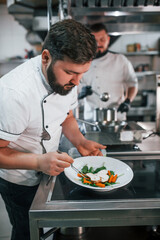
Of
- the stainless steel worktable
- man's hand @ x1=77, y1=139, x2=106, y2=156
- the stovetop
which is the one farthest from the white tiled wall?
the stainless steel worktable

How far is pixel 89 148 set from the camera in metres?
1.22

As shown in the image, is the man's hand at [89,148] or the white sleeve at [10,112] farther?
the man's hand at [89,148]

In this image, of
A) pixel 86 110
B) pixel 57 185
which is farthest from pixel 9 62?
pixel 57 185

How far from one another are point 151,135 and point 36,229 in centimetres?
117

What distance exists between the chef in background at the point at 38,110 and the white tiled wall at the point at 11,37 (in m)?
3.60

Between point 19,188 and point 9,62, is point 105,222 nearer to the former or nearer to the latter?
point 19,188

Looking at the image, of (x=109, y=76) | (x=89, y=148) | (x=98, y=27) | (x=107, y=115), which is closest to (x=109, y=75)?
(x=109, y=76)

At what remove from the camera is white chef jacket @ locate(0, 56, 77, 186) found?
0.91 m

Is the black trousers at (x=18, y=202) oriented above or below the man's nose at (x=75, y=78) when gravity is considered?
below

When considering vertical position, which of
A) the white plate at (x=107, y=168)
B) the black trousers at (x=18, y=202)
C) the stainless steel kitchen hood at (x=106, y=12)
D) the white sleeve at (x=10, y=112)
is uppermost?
the stainless steel kitchen hood at (x=106, y=12)

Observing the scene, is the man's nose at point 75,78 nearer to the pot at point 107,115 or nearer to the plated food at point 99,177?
the plated food at point 99,177

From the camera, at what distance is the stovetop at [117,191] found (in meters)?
0.88

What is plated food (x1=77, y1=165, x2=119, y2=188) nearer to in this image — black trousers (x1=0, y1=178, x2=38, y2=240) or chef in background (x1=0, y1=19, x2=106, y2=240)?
chef in background (x1=0, y1=19, x2=106, y2=240)

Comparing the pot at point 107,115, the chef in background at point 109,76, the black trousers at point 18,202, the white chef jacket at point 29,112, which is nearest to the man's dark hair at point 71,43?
the white chef jacket at point 29,112
